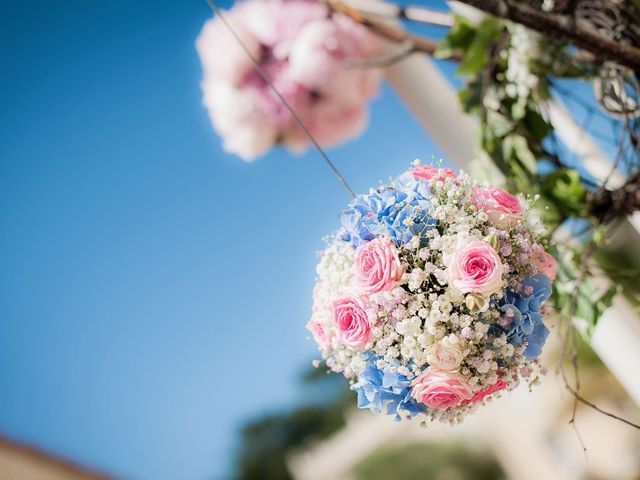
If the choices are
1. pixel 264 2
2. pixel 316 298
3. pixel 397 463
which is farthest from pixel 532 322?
pixel 397 463

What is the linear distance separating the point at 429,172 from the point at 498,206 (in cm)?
10

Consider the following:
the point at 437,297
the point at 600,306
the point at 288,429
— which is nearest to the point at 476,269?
the point at 437,297

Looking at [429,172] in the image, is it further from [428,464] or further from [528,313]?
[428,464]

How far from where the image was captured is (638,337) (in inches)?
43.1

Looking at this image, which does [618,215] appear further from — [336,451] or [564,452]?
[336,451]

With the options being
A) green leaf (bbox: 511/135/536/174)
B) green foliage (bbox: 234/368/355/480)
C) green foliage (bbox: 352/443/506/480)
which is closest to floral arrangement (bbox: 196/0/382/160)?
green leaf (bbox: 511/135/536/174)

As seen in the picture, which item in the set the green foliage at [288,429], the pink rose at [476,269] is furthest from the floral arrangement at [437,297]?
the green foliage at [288,429]

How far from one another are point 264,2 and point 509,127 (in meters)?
0.55

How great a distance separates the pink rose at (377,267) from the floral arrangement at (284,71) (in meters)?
0.55

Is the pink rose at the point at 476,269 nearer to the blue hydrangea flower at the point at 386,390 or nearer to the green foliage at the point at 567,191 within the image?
the blue hydrangea flower at the point at 386,390

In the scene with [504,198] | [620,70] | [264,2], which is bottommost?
[504,198]

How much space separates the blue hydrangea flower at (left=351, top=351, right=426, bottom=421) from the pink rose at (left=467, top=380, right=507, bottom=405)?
0.06 metres

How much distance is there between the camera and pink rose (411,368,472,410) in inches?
25.9

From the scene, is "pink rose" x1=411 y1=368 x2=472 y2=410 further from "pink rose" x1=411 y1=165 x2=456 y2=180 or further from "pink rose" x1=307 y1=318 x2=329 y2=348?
"pink rose" x1=411 y1=165 x2=456 y2=180
